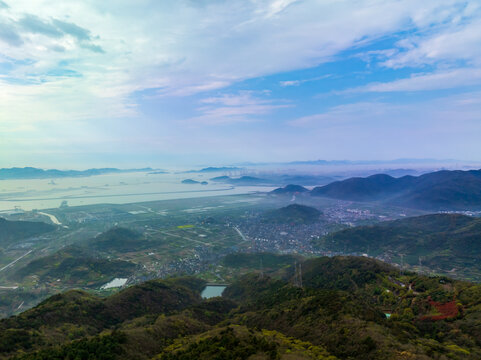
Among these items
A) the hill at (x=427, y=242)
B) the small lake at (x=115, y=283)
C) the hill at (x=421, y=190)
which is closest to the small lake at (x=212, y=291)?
the small lake at (x=115, y=283)

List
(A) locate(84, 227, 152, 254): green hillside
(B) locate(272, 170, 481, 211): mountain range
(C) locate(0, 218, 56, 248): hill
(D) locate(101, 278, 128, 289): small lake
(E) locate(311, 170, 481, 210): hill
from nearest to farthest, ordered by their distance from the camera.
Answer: (D) locate(101, 278, 128, 289): small lake
(A) locate(84, 227, 152, 254): green hillside
(C) locate(0, 218, 56, 248): hill
(B) locate(272, 170, 481, 211): mountain range
(E) locate(311, 170, 481, 210): hill

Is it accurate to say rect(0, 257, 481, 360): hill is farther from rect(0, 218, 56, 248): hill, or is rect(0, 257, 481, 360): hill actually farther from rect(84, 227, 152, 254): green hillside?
rect(0, 218, 56, 248): hill

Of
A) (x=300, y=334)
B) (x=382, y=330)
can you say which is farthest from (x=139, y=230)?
(x=382, y=330)

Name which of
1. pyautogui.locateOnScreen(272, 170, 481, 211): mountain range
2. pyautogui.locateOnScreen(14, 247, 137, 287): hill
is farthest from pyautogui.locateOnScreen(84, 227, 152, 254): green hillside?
pyautogui.locateOnScreen(272, 170, 481, 211): mountain range

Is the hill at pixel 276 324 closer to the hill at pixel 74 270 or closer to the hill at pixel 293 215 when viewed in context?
the hill at pixel 74 270

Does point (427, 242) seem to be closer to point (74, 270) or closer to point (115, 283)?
point (115, 283)

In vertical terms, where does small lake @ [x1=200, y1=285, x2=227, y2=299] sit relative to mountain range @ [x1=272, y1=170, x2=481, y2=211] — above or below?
below

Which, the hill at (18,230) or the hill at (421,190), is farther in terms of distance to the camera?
the hill at (421,190)

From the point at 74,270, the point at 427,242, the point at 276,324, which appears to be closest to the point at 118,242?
the point at 74,270
